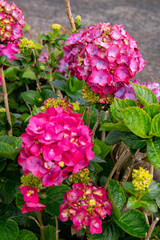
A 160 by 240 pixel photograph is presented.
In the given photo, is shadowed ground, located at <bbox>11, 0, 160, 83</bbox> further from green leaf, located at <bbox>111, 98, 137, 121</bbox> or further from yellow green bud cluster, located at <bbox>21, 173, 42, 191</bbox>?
yellow green bud cluster, located at <bbox>21, 173, 42, 191</bbox>

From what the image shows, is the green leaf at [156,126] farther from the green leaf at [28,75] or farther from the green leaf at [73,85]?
the green leaf at [28,75]

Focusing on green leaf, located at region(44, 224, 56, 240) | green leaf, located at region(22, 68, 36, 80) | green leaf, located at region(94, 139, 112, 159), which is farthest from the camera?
green leaf, located at region(22, 68, 36, 80)

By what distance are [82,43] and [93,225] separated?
62 centimetres

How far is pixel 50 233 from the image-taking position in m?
1.10

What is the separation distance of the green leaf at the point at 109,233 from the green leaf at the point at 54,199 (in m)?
0.17

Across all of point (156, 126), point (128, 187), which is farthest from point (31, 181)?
point (156, 126)

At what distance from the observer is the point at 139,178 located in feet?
2.66

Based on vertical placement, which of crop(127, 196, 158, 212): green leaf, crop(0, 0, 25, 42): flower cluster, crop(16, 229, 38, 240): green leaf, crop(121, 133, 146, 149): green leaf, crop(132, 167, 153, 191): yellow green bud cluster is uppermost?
crop(0, 0, 25, 42): flower cluster

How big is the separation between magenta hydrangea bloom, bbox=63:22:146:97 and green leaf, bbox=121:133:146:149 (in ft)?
0.68

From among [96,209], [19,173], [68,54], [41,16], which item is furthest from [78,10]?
[96,209]

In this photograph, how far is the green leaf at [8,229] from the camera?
1.06 meters

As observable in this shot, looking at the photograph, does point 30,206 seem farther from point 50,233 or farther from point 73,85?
point 73,85

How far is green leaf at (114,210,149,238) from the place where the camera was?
3.22 feet

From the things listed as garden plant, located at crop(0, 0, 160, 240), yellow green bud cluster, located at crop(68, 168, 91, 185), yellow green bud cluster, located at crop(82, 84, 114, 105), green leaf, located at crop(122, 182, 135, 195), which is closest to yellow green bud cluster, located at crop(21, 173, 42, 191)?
garden plant, located at crop(0, 0, 160, 240)
